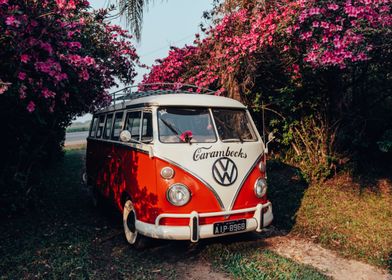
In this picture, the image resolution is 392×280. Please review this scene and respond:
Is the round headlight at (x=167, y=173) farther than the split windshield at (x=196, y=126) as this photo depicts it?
No

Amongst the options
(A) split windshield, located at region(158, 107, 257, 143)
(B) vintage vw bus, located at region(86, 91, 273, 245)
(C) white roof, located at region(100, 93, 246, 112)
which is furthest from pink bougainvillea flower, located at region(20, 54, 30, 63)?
(A) split windshield, located at region(158, 107, 257, 143)

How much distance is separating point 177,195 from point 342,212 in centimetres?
385

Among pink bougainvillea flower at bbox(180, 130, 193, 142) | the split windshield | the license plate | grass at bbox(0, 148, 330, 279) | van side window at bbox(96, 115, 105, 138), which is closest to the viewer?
grass at bbox(0, 148, 330, 279)

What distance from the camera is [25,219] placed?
642cm

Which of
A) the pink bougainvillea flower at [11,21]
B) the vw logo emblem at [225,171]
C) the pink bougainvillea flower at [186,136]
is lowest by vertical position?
the vw logo emblem at [225,171]

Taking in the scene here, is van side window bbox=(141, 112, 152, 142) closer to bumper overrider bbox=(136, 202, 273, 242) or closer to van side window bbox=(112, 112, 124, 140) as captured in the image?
van side window bbox=(112, 112, 124, 140)

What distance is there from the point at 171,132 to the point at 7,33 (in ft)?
7.94

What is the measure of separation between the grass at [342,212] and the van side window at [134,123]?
3.20m

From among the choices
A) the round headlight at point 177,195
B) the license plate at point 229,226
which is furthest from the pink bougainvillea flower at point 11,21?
the license plate at point 229,226

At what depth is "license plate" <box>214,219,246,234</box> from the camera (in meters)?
4.55

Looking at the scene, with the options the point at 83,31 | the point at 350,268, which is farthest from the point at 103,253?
the point at 83,31

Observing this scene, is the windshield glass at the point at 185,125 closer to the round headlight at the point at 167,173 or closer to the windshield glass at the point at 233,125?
the windshield glass at the point at 233,125

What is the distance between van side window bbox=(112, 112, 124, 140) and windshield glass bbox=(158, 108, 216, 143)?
129 cm

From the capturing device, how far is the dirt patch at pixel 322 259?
172 inches
